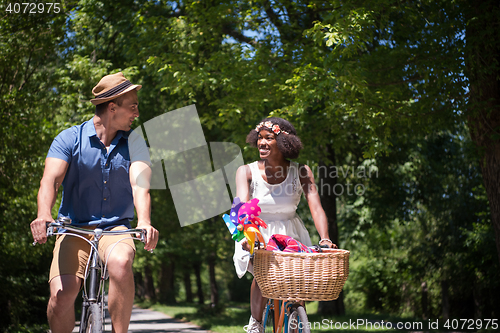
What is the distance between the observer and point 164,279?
25.5 metres

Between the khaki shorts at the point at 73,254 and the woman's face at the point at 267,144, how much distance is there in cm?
138

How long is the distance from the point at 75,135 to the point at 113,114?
0.92 ft

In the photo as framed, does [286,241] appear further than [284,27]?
No

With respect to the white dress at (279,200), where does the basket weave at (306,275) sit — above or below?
below

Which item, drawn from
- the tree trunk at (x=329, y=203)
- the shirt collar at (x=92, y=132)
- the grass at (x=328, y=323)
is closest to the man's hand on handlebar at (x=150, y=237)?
the shirt collar at (x=92, y=132)

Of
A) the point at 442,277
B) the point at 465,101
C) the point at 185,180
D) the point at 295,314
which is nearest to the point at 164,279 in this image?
the point at 185,180

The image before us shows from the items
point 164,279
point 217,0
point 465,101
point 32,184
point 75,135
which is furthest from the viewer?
A: point 164,279

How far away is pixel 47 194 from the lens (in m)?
3.06

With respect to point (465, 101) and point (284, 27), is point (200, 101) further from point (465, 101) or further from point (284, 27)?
point (465, 101)

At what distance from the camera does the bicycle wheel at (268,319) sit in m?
4.02

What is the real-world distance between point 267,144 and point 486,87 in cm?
464

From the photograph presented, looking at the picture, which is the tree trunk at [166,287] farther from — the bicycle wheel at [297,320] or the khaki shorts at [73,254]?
the khaki shorts at [73,254]

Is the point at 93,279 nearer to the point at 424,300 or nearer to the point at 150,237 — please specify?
the point at 150,237

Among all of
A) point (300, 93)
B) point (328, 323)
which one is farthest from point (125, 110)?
point (328, 323)
